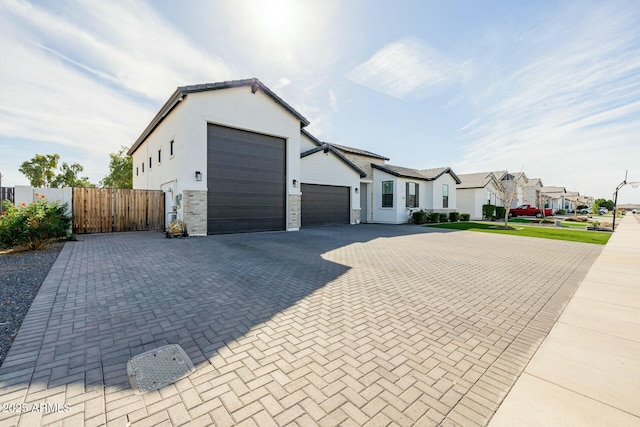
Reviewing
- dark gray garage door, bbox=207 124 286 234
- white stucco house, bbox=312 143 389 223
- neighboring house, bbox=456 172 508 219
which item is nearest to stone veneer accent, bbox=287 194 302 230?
dark gray garage door, bbox=207 124 286 234

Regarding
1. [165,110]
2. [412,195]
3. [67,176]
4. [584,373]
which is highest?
[165,110]

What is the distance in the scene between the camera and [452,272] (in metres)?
6.17

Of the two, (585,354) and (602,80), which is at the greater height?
(602,80)

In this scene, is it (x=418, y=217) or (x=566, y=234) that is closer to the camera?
(x=566, y=234)

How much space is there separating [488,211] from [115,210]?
33.4 m

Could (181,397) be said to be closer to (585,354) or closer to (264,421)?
(264,421)

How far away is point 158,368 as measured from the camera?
7.86ft

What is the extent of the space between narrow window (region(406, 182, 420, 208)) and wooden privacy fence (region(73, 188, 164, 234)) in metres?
17.6

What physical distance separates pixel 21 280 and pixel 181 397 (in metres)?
5.60

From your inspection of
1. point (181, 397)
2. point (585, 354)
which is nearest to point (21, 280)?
point (181, 397)

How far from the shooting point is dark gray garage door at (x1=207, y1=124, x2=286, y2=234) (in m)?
11.7

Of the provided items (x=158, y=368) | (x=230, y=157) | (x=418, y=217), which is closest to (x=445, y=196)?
(x=418, y=217)

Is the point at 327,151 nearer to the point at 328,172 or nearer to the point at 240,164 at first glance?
the point at 328,172

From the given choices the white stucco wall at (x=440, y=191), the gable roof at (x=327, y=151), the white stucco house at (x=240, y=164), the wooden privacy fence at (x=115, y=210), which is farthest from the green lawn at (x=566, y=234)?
the wooden privacy fence at (x=115, y=210)
